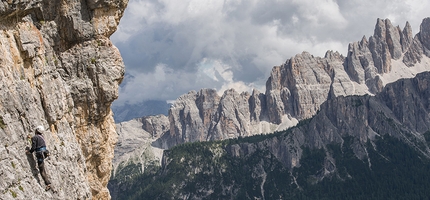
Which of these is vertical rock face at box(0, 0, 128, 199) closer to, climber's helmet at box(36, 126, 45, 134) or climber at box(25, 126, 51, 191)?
climber at box(25, 126, 51, 191)

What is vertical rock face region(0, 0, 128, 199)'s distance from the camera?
2286cm

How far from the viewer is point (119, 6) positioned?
1329 inches

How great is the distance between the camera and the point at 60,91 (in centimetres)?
2859

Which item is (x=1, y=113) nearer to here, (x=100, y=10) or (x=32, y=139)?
(x=32, y=139)

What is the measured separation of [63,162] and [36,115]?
10.1 feet

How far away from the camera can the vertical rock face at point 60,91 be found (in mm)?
22859

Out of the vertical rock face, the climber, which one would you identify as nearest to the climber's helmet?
the climber

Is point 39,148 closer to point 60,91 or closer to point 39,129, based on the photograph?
point 39,129

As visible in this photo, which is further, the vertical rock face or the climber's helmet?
the climber's helmet

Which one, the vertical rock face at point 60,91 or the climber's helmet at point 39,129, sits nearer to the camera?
the vertical rock face at point 60,91

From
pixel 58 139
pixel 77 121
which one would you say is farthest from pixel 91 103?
pixel 58 139

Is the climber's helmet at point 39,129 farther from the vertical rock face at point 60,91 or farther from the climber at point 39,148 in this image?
the vertical rock face at point 60,91

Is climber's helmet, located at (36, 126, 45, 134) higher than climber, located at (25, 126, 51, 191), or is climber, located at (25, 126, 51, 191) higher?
climber's helmet, located at (36, 126, 45, 134)


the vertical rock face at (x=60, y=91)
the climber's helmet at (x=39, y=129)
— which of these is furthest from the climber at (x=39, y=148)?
the vertical rock face at (x=60, y=91)
